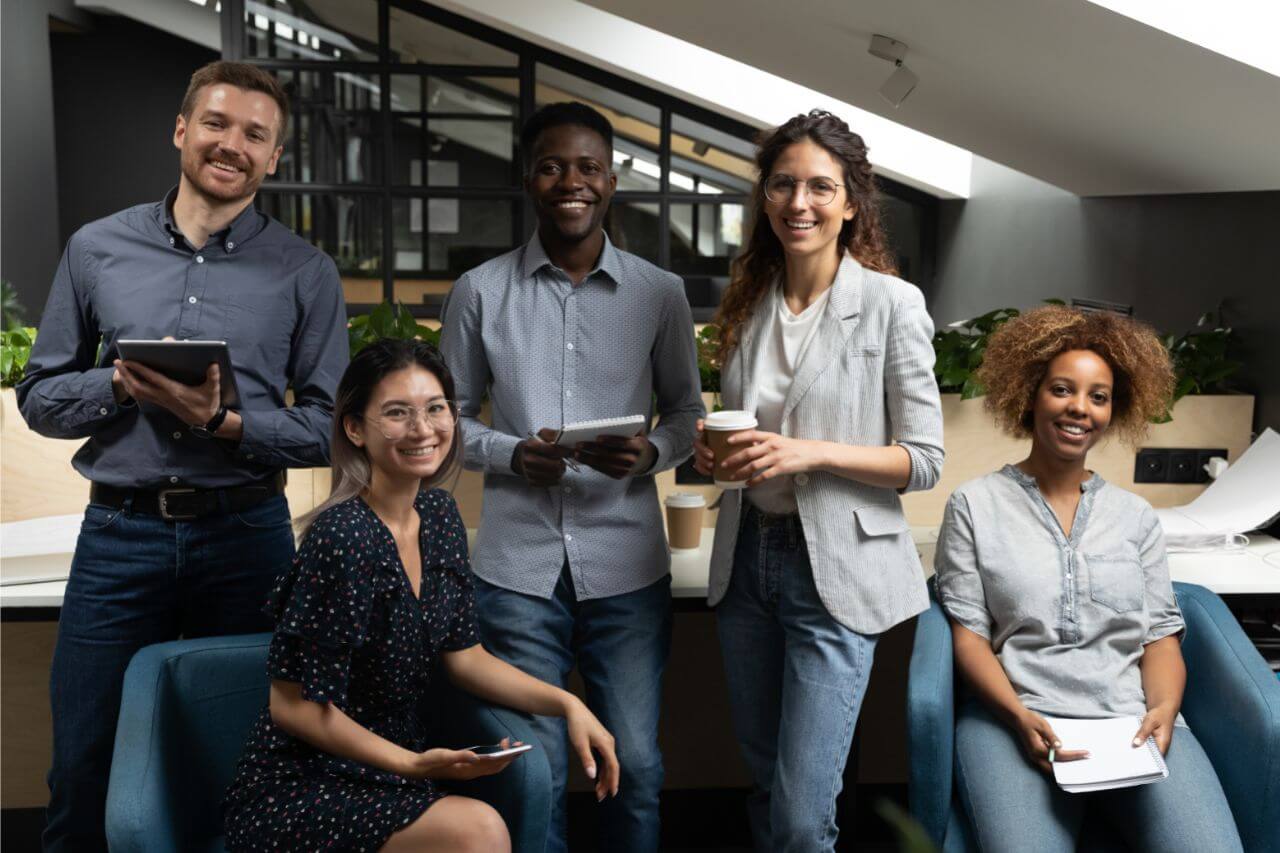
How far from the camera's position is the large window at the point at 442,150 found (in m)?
7.36

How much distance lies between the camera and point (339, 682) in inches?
64.9

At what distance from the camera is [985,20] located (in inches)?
102

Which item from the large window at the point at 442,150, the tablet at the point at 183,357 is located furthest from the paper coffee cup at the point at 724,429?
the large window at the point at 442,150

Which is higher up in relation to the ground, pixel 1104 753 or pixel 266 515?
pixel 266 515

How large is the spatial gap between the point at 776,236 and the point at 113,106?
10031 mm

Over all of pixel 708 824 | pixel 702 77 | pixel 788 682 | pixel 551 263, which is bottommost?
pixel 708 824

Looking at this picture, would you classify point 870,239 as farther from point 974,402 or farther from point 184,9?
point 184,9

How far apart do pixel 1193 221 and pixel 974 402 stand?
98 centimetres

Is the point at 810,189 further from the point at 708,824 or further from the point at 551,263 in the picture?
the point at 708,824

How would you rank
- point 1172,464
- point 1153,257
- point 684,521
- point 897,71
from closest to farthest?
1. point 684,521
2. point 1172,464
3. point 897,71
4. point 1153,257

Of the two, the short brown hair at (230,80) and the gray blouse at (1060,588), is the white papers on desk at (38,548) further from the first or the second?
the gray blouse at (1060,588)

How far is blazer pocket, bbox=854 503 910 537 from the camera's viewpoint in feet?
6.19

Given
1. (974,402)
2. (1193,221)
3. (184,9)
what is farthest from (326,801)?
(184,9)

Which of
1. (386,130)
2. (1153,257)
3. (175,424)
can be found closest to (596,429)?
(175,424)
